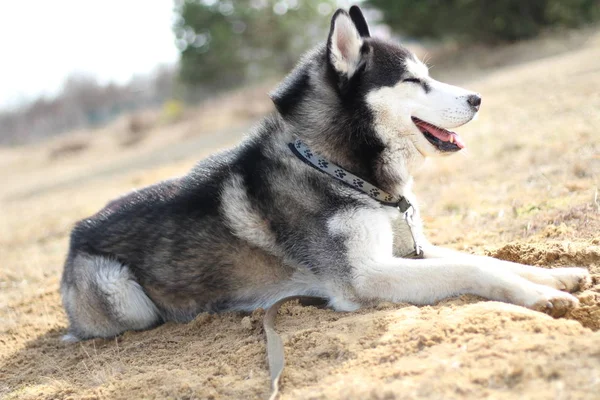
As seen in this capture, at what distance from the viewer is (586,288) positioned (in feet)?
10.8

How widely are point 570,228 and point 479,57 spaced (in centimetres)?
1832

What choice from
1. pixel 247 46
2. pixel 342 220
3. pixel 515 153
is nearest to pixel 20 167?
pixel 247 46

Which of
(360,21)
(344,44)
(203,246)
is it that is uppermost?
(360,21)

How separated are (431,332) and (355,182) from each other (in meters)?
1.19

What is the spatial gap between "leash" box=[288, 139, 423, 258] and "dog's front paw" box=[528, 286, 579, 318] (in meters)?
1.02

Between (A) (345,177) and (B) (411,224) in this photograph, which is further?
(B) (411,224)

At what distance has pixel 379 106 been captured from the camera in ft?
12.1

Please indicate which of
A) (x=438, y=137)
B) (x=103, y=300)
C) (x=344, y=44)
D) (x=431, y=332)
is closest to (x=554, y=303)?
(x=431, y=332)

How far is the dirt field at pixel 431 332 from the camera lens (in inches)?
95.7

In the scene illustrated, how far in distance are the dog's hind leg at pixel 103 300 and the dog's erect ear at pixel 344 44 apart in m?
2.10

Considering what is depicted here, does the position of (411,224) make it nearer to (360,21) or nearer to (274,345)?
(274,345)

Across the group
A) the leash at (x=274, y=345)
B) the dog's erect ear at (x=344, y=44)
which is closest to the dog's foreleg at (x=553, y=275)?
the leash at (x=274, y=345)

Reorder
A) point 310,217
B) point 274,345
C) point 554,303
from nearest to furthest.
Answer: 1. point 554,303
2. point 274,345
3. point 310,217

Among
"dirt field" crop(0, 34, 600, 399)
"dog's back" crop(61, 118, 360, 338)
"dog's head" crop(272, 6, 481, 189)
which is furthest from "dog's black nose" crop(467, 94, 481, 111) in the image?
"dog's back" crop(61, 118, 360, 338)
